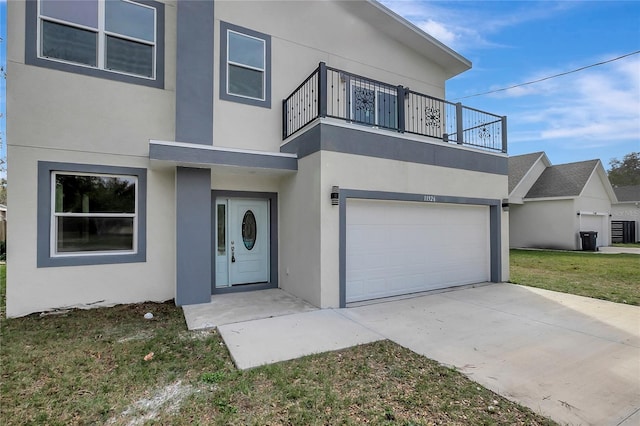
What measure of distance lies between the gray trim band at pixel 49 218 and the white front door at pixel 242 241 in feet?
5.08

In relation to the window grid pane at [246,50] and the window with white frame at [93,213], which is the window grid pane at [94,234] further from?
the window grid pane at [246,50]

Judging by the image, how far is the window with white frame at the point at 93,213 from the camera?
19.5 ft

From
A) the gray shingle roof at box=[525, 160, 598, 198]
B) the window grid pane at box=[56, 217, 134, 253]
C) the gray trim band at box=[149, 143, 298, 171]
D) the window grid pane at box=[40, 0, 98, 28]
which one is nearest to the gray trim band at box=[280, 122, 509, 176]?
the gray trim band at box=[149, 143, 298, 171]

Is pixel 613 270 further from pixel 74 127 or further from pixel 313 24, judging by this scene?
pixel 74 127

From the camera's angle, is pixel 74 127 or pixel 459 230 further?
pixel 459 230

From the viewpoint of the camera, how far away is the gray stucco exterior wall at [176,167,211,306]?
6.26m

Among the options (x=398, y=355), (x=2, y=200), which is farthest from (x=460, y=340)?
(x=2, y=200)

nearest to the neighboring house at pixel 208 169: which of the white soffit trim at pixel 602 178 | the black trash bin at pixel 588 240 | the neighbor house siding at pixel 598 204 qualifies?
the black trash bin at pixel 588 240

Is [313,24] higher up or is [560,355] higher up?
[313,24]

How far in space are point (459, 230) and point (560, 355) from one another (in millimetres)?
4489

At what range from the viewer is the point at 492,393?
3.16 meters

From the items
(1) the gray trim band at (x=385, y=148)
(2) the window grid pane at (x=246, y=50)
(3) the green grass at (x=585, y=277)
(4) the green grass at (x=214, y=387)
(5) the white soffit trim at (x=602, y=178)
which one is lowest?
A: (3) the green grass at (x=585, y=277)

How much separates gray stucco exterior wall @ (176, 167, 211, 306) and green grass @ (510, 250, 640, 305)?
842 centimetres

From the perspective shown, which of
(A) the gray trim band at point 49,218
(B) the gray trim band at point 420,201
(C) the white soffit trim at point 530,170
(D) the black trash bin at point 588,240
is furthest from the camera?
(C) the white soffit trim at point 530,170
